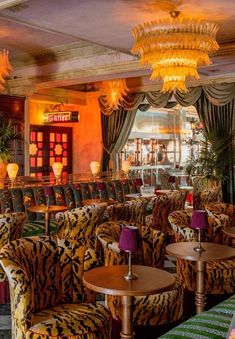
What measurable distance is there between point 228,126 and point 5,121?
14.1ft

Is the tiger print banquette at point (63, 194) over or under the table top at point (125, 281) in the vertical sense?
over

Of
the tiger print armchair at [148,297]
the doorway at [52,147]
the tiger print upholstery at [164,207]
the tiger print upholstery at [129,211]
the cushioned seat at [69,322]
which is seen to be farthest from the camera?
the doorway at [52,147]

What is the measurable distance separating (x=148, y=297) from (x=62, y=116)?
813cm

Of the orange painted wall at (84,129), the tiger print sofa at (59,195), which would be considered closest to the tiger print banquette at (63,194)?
the tiger print sofa at (59,195)

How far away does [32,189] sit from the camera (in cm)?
667

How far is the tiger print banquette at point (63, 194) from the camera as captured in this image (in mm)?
6340

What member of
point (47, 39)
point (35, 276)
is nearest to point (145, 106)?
point (47, 39)

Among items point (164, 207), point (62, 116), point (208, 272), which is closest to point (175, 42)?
point (208, 272)

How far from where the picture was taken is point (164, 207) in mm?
6141

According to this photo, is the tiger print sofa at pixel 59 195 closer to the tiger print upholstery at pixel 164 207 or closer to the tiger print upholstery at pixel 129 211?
the tiger print upholstery at pixel 164 207

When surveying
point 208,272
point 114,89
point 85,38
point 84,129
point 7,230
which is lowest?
point 208,272

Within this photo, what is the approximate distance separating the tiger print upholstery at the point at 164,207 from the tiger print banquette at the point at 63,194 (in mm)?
1175

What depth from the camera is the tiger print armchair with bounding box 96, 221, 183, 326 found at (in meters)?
3.23

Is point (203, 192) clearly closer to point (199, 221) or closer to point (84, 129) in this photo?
point (199, 221)
